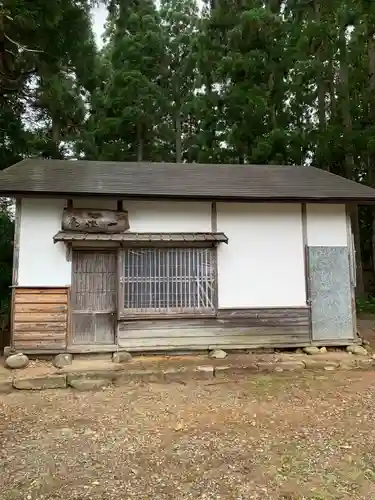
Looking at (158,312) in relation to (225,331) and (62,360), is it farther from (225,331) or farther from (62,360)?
→ (62,360)

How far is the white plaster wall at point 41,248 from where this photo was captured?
665 centimetres

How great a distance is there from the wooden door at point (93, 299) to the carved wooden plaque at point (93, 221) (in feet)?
1.39

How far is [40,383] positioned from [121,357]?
4.38 feet

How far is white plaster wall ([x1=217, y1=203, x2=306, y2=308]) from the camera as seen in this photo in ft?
23.5

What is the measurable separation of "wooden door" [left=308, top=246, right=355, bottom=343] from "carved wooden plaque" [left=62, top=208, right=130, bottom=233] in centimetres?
341

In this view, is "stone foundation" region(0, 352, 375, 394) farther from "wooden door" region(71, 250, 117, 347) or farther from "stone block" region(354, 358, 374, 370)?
"wooden door" region(71, 250, 117, 347)

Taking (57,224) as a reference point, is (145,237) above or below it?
below

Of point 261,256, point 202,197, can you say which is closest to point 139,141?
point 202,197

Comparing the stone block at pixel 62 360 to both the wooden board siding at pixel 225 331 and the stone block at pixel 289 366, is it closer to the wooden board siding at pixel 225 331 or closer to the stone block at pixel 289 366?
the wooden board siding at pixel 225 331

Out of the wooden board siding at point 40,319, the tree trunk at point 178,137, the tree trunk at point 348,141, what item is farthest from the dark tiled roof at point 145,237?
the tree trunk at point 178,137

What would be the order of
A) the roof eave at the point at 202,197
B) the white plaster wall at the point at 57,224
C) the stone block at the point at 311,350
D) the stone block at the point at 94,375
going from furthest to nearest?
the stone block at the point at 311,350 < the white plaster wall at the point at 57,224 < the roof eave at the point at 202,197 < the stone block at the point at 94,375

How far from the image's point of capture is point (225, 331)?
7031 mm

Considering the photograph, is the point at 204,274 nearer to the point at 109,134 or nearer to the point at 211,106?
the point at 211,106

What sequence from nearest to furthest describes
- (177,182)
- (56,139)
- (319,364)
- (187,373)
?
1. (187,373)
2. (319,364)
3. (177,182)
4. (56,139)
